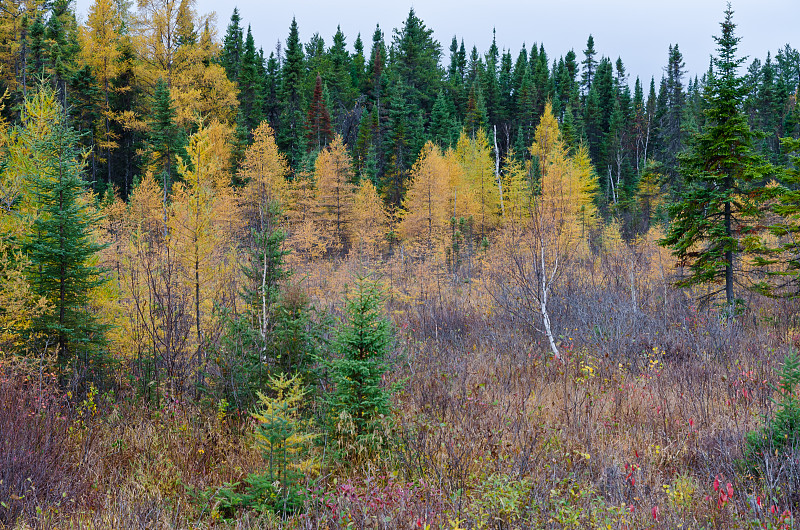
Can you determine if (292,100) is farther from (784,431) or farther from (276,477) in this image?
(784,431)

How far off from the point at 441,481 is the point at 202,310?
7.14 m

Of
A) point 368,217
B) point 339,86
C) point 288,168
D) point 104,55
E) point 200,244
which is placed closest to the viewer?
point 200,244

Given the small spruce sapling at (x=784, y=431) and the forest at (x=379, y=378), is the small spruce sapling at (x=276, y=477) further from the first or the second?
the small spruce sapling at (x=784, y=431)

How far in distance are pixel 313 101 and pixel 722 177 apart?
107 ft

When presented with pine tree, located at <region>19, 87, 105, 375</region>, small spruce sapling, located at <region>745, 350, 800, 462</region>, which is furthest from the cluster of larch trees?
small spruce sapling, located at <region>745, 350, 800, 462</region>

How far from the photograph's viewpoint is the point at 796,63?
69062 mm

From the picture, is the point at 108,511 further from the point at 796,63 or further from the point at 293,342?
the point at 796,63

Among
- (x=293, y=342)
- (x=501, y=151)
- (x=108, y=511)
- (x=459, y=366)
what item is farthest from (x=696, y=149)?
(x=501, y=151)

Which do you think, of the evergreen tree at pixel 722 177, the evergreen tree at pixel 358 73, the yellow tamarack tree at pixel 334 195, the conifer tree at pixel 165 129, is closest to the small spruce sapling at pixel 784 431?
Result: the evergreen tree at pixel 722 177

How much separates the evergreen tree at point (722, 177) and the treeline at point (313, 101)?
82 centimetres

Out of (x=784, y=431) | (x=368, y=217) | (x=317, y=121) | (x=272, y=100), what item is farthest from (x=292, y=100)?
(x=784, y=431)

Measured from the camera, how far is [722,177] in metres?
10.7

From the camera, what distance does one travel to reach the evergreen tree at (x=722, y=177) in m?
10.7

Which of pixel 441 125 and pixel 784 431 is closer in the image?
pixel 784 431
